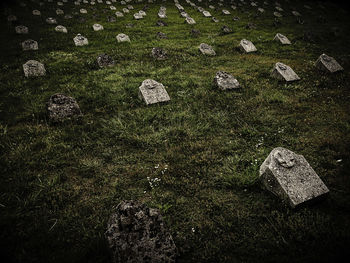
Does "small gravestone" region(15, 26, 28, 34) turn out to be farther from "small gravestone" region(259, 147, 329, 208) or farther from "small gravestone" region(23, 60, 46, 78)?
"small gravestone" region(259, 147, 329, 208)

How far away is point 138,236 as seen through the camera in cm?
226

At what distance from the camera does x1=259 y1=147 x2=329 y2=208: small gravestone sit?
281 centimetres

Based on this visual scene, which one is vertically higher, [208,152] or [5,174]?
[208,152]

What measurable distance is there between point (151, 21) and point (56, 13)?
5673mm

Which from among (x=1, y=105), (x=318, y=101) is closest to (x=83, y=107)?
(x=1, y=105)

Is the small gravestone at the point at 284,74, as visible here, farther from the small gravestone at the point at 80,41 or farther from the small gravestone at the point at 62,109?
the small gravestone at the point at 80,41

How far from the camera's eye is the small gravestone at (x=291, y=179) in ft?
9.21

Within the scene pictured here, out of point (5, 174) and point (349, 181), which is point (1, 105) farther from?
point (349, 181)

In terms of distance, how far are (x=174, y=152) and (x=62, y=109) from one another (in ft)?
9.13

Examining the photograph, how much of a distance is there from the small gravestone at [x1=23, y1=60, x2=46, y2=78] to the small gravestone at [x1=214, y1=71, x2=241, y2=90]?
534cm

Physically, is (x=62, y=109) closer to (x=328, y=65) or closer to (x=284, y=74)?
(x=284, y=74)

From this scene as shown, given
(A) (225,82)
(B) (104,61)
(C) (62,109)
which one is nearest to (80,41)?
(B) (104,61)

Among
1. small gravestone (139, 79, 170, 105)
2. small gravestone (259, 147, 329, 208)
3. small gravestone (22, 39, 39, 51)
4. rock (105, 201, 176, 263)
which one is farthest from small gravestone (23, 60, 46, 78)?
small gravestone (259, 147, 329, 208)

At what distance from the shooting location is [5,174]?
10.2 feet
